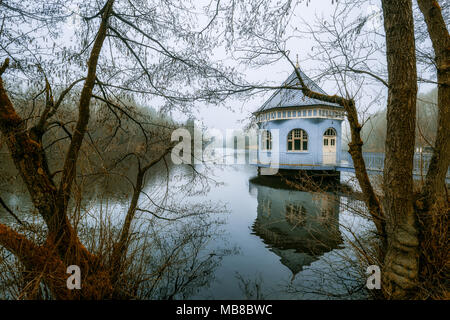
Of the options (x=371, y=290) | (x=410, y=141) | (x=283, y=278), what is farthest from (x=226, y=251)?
(x=410, y=141)

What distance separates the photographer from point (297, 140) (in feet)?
46.5

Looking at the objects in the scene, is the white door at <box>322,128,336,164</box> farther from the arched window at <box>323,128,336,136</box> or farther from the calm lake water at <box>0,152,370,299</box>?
the calm lake water at <box>0,152,370,299</box>

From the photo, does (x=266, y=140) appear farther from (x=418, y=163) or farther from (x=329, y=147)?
(x=418, y=163)

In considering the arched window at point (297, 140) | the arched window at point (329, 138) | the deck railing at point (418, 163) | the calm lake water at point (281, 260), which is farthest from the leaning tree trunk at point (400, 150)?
the arched window at point (329, 138)

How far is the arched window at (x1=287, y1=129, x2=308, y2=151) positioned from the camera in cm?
1402

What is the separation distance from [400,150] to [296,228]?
16.1 feet

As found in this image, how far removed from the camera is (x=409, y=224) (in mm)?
2439

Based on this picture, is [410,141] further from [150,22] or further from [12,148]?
[12,148]

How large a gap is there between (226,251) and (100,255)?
3.27 m

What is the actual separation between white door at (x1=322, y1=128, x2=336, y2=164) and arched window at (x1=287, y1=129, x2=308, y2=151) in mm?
1308

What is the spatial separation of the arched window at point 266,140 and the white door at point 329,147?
3817mm

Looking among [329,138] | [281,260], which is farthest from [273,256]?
[329,138]

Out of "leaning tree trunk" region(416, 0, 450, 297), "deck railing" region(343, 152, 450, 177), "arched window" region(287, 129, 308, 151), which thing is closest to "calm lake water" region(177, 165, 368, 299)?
"leaning tree trunk" region(416, 0, 450, 297)

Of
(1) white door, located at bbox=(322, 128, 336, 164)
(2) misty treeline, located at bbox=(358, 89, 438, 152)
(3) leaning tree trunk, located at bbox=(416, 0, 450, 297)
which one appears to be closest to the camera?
(3) leaning tree trunk, located at bbox=(416, 0, 450, 297)
